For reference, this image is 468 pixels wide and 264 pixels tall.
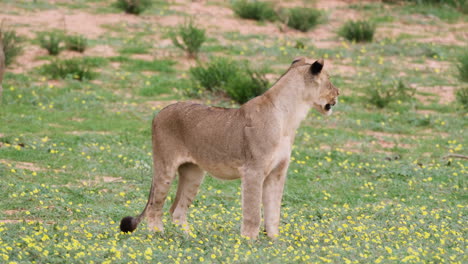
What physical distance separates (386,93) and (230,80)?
10.7 feet

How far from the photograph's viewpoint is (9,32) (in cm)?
1953

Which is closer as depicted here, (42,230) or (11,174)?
(42,230)

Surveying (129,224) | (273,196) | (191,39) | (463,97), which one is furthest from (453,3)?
(129,224)

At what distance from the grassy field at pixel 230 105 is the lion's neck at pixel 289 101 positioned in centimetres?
114

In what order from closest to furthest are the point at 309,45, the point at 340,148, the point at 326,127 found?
the point at 340,148, the point at 326,127, the point at 309,45

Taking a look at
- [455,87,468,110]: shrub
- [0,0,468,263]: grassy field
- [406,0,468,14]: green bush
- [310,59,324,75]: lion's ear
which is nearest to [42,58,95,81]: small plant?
[0,0,468,263]: grassy field

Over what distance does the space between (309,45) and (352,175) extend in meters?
9.66

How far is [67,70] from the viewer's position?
18891 millimetres

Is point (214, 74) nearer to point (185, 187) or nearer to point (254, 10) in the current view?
point (254, 10)

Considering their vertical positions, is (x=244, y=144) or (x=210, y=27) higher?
(x=244, y=144)

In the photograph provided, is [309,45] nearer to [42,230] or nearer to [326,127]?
[326,127]

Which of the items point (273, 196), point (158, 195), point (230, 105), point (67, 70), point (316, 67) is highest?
point (316, 67)

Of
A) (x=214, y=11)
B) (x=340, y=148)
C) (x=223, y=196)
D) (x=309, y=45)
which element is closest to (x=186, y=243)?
(x=223, y=196)

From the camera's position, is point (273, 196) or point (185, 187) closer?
point (273, 196)
